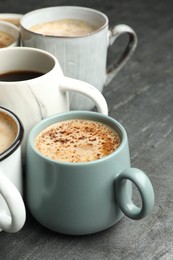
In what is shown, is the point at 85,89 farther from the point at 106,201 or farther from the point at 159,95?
the point at 159,95

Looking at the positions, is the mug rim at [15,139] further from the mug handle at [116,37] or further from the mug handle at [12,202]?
the mug handle at [116,37]

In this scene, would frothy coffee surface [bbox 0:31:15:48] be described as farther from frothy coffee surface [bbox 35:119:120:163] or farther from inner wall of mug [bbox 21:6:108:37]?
frothy coffee surface [bbox 35:119:120:163]

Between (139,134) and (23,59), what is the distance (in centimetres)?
19

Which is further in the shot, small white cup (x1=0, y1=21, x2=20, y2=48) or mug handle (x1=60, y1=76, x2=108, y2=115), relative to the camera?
small white cup (x1=0, y1=21, x2=20, y2=48)

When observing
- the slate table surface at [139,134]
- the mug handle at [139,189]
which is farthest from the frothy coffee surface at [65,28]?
the mug handle at [139,189]

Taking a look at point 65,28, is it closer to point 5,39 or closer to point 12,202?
point 5,39

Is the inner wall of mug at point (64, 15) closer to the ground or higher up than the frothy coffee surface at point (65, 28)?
higher up

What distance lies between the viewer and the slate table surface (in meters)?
0.60

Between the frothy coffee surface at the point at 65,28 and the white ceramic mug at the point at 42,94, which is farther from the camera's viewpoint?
the frothy coffee surface at the point at 65,28

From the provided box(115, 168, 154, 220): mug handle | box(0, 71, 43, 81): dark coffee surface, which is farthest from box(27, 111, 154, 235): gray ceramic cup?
box(0, 71, 43, 81): dark coffee surface

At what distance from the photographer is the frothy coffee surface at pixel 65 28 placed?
841 millimetres

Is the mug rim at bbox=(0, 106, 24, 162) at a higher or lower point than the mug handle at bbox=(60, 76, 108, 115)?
higher

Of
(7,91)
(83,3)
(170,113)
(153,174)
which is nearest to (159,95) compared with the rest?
(170,113)

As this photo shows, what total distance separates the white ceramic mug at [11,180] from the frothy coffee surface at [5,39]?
207 mm
